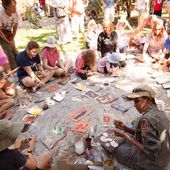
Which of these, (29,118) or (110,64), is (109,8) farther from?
A: (29,118)

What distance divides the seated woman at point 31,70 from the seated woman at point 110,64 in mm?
1191

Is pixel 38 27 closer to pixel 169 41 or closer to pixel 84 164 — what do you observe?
pixel 169 41

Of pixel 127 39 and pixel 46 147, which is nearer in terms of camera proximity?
pixel 46 147

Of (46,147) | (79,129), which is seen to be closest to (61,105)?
(79,129)

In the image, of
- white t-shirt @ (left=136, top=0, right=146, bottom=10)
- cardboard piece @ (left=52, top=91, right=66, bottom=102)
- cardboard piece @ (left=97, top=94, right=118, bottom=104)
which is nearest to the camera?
cardboard piece @ (left=97, top=94, right=118, bottom=104)

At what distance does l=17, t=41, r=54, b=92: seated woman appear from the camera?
17.8ft

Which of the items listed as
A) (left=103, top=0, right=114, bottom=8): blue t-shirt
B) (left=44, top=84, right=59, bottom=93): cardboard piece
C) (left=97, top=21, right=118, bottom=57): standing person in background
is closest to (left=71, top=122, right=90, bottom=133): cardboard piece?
(left=44, top=84, right=59, bottom=93): cardboard piece

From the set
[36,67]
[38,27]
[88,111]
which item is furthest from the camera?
[38,27]

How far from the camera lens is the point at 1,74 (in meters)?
5.27

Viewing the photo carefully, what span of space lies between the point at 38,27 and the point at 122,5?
3.84 m

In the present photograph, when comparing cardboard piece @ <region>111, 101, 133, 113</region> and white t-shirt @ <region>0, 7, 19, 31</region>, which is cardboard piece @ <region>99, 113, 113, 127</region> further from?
white t-shirt @ <region>0, 7, 19, 31</region>

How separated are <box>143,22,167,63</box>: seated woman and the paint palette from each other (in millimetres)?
3346

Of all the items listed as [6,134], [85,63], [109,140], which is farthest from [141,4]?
[6,134]

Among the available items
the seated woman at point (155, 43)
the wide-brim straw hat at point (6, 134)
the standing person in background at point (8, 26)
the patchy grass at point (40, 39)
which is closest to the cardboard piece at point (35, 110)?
the standing person in background at point (8, 26)
